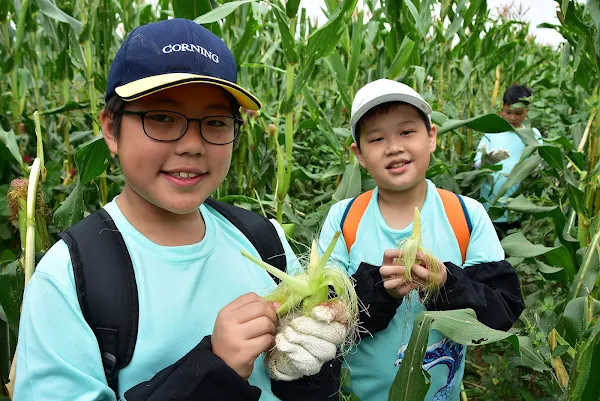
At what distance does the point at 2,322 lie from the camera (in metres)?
1.60

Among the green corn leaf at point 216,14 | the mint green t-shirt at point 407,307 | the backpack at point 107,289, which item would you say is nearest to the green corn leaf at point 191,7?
the green corn leaf at point 216,14

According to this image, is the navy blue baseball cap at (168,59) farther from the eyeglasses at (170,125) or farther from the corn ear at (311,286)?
the corn ear at (311,286)

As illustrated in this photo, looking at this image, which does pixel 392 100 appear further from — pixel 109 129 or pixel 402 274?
pixel 109 129

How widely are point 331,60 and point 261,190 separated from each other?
899 mm

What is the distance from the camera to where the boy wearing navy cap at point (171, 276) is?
986mm

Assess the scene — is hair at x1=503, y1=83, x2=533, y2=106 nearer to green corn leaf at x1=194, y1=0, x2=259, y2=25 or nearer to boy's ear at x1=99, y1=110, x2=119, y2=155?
green corn leaf at x1=194, y1=0, x2=259, y2=25

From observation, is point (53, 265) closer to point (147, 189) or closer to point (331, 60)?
point (147, 189)

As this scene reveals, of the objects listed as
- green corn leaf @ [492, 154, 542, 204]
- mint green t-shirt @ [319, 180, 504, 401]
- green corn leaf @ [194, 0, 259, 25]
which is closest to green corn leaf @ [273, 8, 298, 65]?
green corn leaf @ [194, 0, 259, 25]

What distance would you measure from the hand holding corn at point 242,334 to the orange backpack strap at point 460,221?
2.92ft

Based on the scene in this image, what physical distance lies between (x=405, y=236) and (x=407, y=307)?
243 mm

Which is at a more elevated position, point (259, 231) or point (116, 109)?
point (116, 109)

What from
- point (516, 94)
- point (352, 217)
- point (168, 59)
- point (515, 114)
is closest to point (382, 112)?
point (352, 217)

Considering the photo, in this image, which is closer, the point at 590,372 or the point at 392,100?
the point at 590,372

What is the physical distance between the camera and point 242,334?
98 cm
